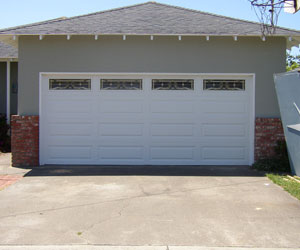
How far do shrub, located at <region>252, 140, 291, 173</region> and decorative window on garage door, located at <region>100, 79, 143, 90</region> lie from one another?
3.81m

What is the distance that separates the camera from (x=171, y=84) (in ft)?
33.8

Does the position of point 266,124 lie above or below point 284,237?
above

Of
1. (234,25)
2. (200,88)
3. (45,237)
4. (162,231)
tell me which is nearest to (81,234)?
(45,237)

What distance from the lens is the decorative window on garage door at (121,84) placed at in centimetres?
1030

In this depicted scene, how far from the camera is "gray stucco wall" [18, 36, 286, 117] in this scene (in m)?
10.1

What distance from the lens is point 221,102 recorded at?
1026cm

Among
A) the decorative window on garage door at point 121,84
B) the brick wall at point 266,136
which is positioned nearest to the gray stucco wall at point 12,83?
the decorative window on garage door at point 121,84

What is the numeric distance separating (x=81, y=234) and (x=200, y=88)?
20.3 feet

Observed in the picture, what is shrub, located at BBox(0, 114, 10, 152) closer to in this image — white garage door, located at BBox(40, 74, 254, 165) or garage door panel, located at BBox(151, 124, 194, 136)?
white garage door, located at BBox(40, 74, 254, 165)

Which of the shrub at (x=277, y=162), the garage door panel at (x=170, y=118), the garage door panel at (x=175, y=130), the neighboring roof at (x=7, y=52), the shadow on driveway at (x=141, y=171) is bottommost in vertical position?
the shadow on driveway at (x=141, y=171)

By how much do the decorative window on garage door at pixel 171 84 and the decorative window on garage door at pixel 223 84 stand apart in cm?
42

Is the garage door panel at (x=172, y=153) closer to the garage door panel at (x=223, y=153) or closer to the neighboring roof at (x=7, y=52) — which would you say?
the garage door panel at (x=223, y=153)

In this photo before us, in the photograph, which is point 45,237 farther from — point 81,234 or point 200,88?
point 200,88

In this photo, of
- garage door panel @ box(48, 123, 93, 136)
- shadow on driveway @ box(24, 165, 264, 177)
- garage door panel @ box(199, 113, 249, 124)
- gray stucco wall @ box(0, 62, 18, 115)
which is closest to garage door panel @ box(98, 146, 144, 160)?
shadow on driveway @ box(24, 165, 264, 177)
